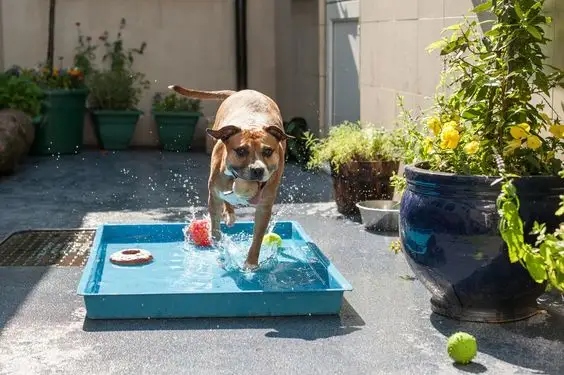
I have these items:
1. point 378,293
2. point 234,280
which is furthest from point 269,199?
point 378,293

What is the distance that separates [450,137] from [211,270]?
182cm

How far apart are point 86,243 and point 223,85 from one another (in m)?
6.37

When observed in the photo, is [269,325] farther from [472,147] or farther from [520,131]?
[520,131]

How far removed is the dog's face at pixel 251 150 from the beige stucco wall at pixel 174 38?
711cm

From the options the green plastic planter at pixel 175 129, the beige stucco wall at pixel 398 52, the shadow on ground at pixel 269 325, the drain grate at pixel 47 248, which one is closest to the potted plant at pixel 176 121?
the green plastic planter at pixel 175 129

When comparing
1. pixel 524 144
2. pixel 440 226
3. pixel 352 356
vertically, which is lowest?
pixel 352 356

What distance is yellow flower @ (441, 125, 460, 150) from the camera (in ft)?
15.2

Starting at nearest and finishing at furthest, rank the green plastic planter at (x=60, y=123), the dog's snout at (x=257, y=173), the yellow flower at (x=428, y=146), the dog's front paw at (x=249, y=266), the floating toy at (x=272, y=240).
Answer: the yellow flower at (x=428, y=146), the dog's snout at (x=257, y=173), the dog's front paw at (x=249, y=266), the floating toy at (x=272, y=240), the green plastic planter at (x=60, y=123)

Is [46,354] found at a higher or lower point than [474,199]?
lower

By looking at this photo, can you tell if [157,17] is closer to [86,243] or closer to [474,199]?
[86,243]

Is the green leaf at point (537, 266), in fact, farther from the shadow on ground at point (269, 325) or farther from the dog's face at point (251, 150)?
the dog's face at point (251, 150)

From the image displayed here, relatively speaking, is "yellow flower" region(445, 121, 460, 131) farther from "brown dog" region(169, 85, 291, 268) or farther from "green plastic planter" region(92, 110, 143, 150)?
"green plastic planter" region(92, 110, 143, 150)

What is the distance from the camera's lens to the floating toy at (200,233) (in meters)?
6.30

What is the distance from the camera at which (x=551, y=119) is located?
5.15m
